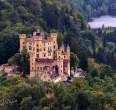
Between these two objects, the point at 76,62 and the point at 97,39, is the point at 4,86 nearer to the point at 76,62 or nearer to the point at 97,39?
the point at 76,62

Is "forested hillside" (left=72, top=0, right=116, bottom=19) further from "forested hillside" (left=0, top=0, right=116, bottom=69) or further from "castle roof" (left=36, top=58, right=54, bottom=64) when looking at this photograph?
"castle roof" (left=36, top=58, right=54, bottom=64)

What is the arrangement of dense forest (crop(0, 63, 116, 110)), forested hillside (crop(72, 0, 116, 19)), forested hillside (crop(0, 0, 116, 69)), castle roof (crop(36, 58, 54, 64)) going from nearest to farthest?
1. dense forest (crop(0, 63, 116, 110))
2. castle roof (crop(36, 58, 54, 64))
3. forested hillside (crop(0, 0, 116, 69))
4. forested hillside (crop(72, 0, 116, 19))

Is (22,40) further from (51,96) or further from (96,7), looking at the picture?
(96,7)

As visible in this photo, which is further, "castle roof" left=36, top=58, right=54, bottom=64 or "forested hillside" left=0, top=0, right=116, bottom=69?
"forested hillside" left=0, top=0, right=116, bottom=69

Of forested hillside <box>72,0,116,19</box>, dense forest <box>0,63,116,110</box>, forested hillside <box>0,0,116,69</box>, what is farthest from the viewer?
forested hillside <box>72,0,116,19</box>

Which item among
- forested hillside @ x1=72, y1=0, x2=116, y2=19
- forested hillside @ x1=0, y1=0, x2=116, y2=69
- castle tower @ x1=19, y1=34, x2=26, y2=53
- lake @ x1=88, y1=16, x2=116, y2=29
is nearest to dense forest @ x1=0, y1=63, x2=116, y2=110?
castle tower @ x1=19, y1=34, x2=26, y2=53

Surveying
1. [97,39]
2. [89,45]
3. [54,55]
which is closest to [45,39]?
[54,55]

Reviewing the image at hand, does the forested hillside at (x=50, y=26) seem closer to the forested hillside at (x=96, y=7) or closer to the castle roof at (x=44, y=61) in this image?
the castle roof at (x=44, y=61)
